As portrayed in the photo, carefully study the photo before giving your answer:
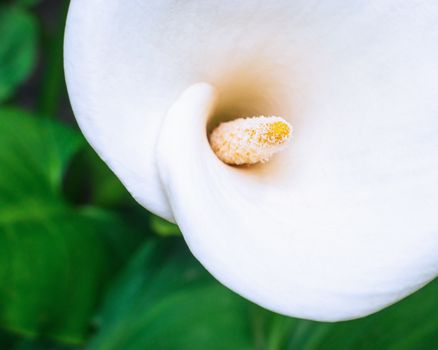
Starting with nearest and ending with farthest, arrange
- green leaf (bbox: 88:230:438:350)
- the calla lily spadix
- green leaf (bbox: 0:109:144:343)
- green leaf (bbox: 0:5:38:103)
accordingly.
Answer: the calla lily spadix, green leaf (bbox: 88:230:438:350), green leaf (bbox: 0:109:144:343), green leaf (bbox: 0:5:38:103)

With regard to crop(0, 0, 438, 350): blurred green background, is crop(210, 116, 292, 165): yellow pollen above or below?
above

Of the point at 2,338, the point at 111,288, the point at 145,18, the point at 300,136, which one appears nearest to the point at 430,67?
the point at 300,136

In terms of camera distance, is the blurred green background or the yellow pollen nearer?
the yellow pollen

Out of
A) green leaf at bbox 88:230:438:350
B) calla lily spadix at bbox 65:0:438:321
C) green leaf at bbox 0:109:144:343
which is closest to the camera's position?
calla lily spadix at bbox 65:0:438:321

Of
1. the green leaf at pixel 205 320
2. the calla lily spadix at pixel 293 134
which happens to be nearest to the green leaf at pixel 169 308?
the green leaf at pixel 205 320

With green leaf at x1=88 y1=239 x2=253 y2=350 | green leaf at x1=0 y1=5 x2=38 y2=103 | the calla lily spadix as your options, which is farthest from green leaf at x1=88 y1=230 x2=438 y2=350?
green leaf at x1=0 y1=5 x2=38 y2=103

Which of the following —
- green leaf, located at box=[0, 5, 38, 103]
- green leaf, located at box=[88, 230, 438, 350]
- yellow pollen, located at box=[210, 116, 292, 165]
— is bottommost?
green leaf, located at box=[0, 5, 38, 103]

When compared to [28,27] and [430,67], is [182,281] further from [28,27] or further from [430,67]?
[28,27]

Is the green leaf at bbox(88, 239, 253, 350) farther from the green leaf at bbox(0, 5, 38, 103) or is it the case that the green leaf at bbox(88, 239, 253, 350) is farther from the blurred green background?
the green leaf at bbox(0, 5, 38, 103)
